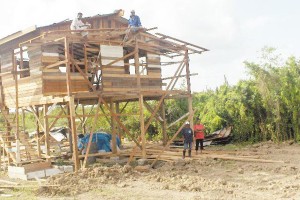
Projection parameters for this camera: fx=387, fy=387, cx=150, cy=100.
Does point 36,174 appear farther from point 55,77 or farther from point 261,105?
point 261,105

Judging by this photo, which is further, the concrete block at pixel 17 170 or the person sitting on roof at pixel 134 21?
the person sitting on roof at pixel 134 21

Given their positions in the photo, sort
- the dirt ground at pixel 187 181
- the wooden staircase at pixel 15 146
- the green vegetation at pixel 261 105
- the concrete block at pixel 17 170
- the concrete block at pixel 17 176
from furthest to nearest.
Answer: the green vegetation at pixel 261 105, the wooden staircase at pixel 15 146, the concrete block at pixel 17 170, the concrete block at pixel 17 176, the dirt ground at pixel 187 181

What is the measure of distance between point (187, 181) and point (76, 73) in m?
7.21

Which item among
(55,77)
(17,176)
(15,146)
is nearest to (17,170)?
(17,176)

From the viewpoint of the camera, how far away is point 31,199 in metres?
11.1

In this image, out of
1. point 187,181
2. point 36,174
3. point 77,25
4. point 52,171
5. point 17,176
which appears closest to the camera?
point 187,181

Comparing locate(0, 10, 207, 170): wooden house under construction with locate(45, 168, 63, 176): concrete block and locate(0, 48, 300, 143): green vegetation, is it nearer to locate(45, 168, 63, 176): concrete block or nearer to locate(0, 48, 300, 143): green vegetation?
locate(45, 168, 63, 176): concrete block

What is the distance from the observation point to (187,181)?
483 inches

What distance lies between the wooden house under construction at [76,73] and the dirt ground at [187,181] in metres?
1.90

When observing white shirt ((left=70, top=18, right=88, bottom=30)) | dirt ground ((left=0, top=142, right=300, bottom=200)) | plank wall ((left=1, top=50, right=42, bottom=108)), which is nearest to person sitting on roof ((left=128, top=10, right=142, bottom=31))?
white shirt ((left=70, top=18, right=88, bottom=30))

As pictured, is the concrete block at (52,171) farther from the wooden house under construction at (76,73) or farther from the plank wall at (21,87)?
the plank wall at (21,87)

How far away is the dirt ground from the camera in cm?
1082

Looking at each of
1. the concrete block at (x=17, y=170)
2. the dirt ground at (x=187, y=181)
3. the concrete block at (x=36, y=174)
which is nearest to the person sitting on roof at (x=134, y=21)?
the dirt ground at (x=187, y=181)

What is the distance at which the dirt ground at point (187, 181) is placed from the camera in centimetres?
1082
